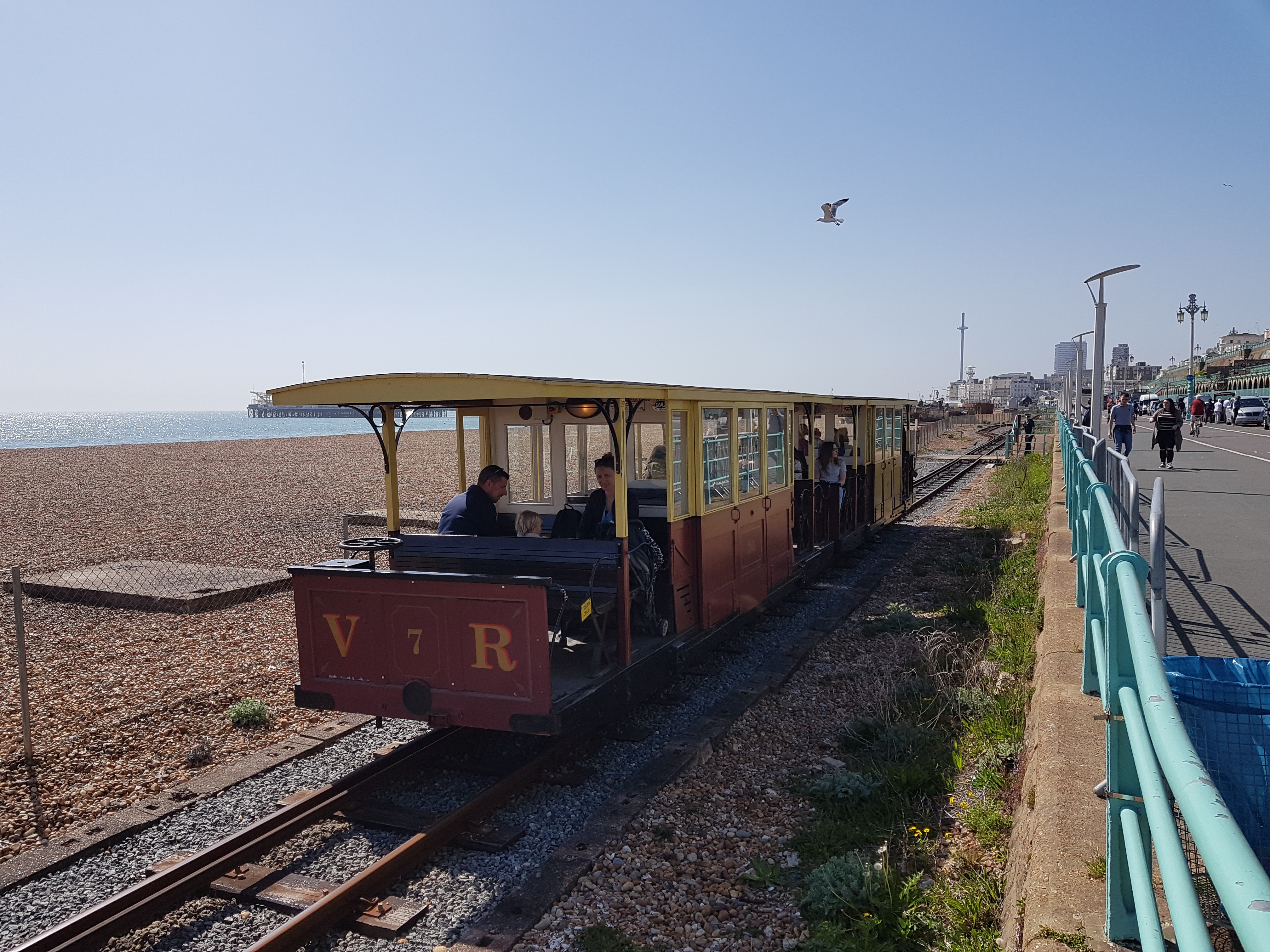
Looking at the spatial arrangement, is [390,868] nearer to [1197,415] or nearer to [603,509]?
[603,509]

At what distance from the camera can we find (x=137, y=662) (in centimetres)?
916

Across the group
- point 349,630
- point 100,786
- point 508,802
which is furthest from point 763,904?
point 100,786

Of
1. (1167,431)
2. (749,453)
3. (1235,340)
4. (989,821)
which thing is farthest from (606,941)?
(1235,340)

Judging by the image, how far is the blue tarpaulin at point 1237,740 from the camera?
3.04 metres

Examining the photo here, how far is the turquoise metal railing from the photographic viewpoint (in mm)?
1251

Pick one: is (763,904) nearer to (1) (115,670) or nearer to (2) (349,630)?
(2) (349,630)

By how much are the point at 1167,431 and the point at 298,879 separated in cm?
1918

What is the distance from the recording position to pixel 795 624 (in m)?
10.7

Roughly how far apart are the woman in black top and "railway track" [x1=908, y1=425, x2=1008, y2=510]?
1346 cm

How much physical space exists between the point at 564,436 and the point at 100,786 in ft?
15.2

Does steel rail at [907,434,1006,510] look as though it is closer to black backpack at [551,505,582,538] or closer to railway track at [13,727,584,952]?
black backpack at [551,505,582,538]

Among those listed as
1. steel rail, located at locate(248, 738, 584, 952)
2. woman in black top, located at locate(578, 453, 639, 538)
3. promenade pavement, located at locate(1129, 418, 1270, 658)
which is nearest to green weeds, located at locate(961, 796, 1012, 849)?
promenade pavement, located at locate(1129, 418, 1270, 658)

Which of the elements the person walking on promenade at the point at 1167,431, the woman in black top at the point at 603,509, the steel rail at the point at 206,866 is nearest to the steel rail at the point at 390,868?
the steel rail at the point at 206,866

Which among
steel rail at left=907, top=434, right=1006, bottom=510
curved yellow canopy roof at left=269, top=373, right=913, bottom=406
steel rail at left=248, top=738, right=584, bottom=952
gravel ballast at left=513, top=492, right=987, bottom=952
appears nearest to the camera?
steel rail at left=248, top=738, right=584, bottom=952
